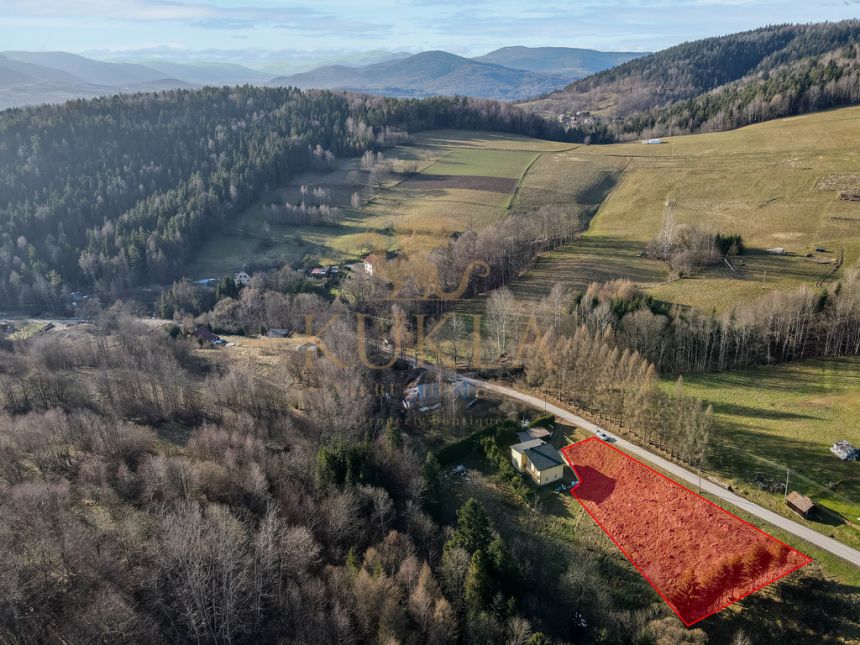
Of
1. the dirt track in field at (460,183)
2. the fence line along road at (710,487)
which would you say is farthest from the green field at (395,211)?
the fence line along road at (710,487)

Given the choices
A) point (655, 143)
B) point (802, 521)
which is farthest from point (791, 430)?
point (655, 143)

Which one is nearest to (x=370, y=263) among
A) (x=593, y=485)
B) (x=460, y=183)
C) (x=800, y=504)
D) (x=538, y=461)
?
(x=460, y=183)

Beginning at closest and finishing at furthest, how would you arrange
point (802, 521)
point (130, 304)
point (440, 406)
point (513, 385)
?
point (802, 521)
point (440, 406)
point (513, 385)
point (130, 304)

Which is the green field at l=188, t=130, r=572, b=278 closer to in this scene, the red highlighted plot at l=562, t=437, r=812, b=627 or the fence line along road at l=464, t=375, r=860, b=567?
the fence line along road at l=464, t=375, r=860, b=567

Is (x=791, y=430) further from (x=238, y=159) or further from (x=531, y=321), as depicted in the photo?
(x=238, y=159)

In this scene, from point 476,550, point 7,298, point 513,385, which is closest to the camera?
point 476,550

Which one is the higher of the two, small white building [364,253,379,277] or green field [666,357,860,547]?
small white building [364,253,379,277]

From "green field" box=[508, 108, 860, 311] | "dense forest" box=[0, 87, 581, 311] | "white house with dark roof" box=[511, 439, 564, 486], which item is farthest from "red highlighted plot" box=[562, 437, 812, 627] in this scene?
"dense forest" box=[0, 87, 581, 311]
